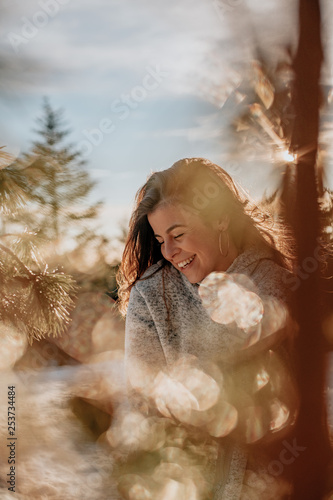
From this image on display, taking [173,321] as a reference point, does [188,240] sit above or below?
above

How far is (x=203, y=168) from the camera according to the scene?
148 centimetres

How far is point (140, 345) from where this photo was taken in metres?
1.52

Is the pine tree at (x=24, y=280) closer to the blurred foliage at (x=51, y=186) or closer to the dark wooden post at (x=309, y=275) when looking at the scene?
the blurred foliage at (x=51, y=186)

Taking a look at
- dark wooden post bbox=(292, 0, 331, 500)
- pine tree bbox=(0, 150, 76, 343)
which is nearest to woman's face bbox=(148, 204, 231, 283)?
pine tree bbox=(0, 150, 76, 343)

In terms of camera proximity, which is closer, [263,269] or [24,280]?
[263,269]

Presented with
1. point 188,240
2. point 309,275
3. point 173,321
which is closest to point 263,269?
point 188,240

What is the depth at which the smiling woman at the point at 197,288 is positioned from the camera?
3.72 ft

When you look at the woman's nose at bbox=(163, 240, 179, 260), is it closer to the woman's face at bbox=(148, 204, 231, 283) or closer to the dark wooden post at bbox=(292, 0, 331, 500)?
the woman's face at bbox=(148, 204, 231, 283)

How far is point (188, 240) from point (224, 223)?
0.15 metres

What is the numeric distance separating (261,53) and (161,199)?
85cm

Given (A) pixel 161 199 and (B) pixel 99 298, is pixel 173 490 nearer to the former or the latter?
(A) pixel 161 199

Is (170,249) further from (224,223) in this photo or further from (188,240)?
(224,223)

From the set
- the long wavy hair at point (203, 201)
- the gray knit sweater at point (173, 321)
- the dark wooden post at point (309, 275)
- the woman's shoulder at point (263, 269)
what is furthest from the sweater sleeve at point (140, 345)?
the dark wooden post at point (309, 275)

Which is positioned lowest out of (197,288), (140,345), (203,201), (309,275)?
(140,345)
